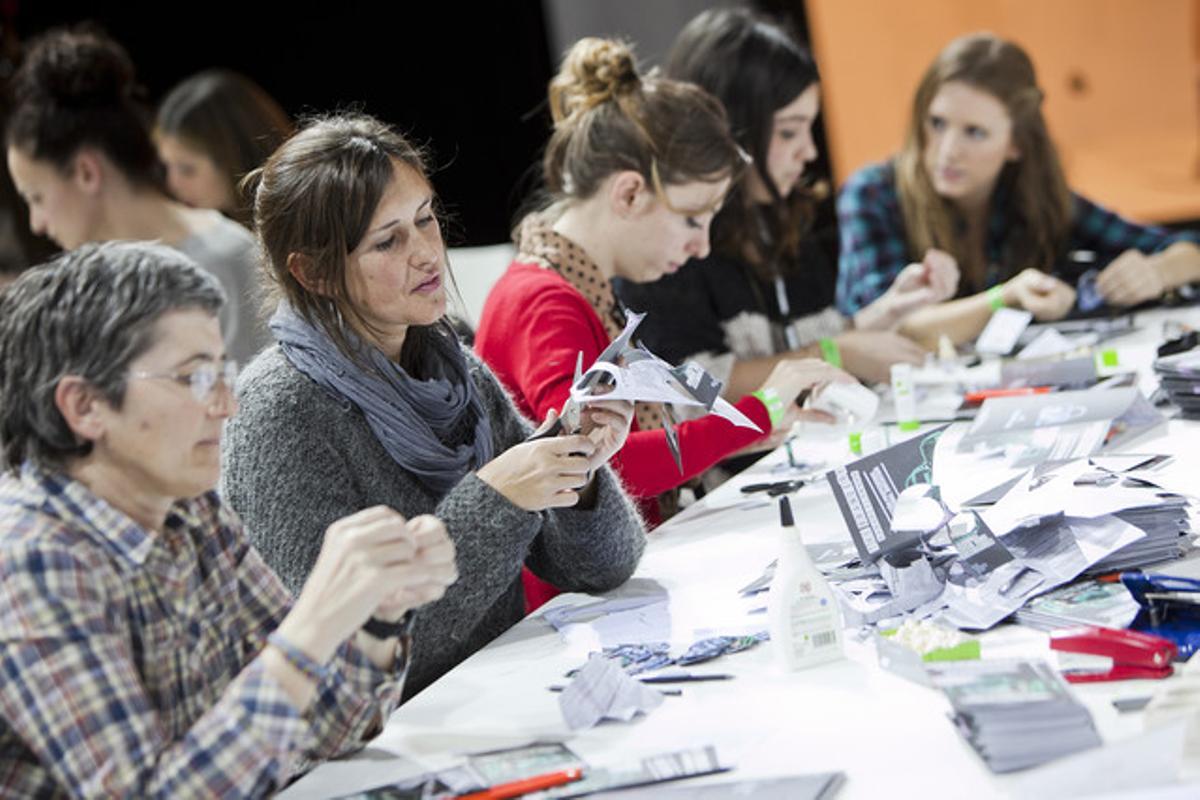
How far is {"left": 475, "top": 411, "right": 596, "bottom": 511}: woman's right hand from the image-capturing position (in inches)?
88.8

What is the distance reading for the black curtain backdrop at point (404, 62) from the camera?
6699 mm

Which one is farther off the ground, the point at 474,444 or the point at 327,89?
the point at 327,89

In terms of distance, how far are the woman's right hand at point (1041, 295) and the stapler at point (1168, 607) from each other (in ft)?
7.19

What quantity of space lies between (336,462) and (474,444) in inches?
10.7

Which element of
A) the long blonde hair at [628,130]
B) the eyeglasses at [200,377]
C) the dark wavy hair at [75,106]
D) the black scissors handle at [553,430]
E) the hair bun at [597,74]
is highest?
the dark wavy hair at [75,106]

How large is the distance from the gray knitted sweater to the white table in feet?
0.31

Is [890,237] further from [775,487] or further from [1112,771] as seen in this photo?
[1112,771]

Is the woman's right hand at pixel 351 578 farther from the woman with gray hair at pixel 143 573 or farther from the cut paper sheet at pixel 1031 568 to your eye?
the cut paper sheet at pixel 1031 568

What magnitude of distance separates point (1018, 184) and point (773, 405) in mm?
1713

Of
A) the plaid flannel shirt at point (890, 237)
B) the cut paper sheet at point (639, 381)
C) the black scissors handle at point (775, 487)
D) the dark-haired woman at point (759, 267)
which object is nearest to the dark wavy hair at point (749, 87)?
the dark-haired woman at point (759, 267)

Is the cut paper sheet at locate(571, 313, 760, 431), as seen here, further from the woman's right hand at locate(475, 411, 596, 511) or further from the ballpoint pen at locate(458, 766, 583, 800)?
the ballpoint pen at locate(458, 766, 583, 800)

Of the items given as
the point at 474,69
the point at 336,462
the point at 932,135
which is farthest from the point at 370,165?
the point at 474,69

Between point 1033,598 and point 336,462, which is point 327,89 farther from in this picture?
point 1033,598

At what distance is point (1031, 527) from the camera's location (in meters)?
Result: 2.17
